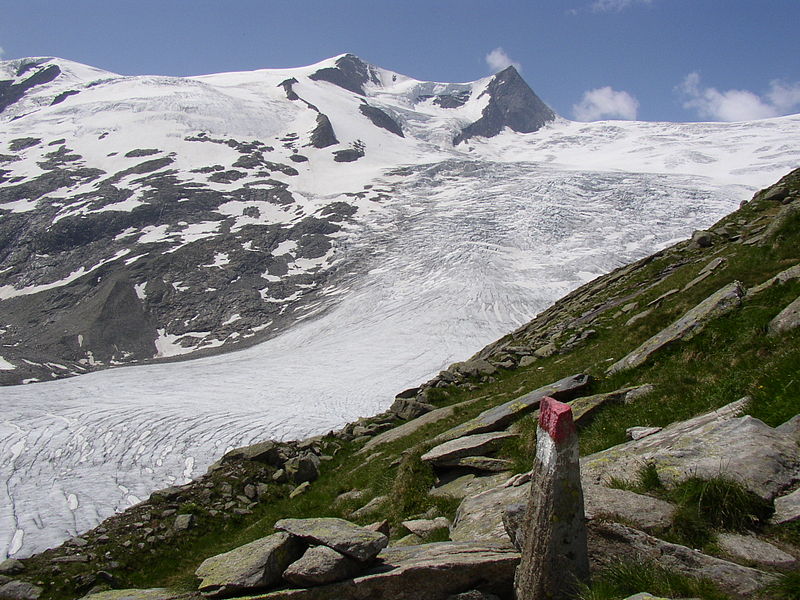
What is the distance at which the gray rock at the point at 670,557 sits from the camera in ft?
12.7

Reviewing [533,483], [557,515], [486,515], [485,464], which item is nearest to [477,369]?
[485,464]

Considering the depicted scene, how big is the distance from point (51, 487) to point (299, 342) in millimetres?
35778

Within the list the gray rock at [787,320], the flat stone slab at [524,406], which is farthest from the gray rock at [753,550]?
the flat stone slab at [524,406]

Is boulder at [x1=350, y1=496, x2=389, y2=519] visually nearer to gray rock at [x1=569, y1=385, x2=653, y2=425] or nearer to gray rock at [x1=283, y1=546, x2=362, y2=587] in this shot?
gray rock at [x1=569, y1=385, x2=653, y2=425]

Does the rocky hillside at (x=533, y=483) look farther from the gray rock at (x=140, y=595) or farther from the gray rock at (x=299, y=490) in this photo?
the gray rock at (x=299, y=490)

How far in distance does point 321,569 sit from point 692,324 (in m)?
9.70

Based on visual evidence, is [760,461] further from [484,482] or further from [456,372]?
[456,372]

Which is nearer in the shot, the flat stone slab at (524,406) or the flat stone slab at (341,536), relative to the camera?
the flat stone slab at (341,536)

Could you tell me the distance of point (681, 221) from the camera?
269 feet

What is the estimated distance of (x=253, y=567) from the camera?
198 inches

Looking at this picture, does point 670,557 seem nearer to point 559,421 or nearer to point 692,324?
point 559,421

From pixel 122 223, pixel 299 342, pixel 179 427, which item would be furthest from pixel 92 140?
pixel 179 427

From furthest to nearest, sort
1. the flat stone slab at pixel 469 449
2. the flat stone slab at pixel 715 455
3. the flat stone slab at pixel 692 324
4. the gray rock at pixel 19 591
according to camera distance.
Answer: the gray rock at pixel 19 591, the flat stone slab at pixel 692 324, the flat stone slab at pixel 469 449, the flat stone slab at pixel 715 455

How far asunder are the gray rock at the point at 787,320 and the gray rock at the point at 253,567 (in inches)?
328
